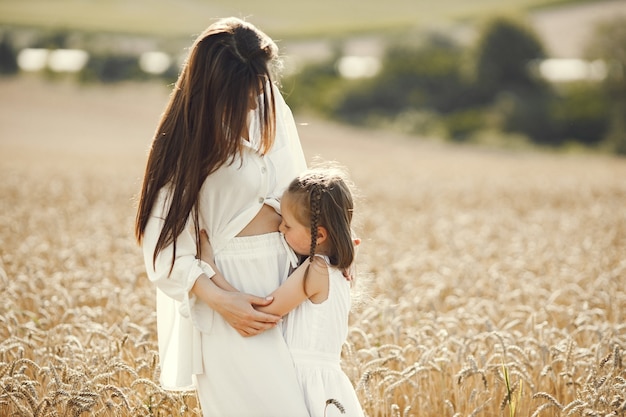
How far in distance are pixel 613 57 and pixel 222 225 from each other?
4174 centimetres

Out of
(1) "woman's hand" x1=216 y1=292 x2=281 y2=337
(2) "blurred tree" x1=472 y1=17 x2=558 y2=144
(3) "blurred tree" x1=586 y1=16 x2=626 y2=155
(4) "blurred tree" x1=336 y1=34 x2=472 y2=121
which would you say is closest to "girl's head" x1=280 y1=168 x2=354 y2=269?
(1) "woman's hand" x1=216 y1=292 x2=281 y2=337

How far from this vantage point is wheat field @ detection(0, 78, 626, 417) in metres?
4.17

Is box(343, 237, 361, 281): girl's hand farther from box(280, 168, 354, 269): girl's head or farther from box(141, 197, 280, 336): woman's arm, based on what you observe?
box(141, 197, 280, 336): woman's arm

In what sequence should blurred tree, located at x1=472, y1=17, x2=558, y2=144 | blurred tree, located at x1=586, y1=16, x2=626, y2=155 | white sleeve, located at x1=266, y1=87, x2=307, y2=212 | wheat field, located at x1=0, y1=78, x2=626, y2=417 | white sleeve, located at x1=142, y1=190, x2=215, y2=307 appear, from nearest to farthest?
white sleeve, located at x1=142, y1=190, x2=215, y2=307 → white sleeve, located at x1=266, y1=87, x2=307, y2=212 → wheat field, located at x1=0, y1=78, x2=626, y2=417 → blurred tree, located at x1=586, y1=16, x2=626, y2=155 → blurred tree, located at x1=472, y1=17, x2=558, y2=144

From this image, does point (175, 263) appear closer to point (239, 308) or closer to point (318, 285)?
point (239, 308)

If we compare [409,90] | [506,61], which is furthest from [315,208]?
[409,90]

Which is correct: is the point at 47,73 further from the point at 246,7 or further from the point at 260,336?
the point at 260,336

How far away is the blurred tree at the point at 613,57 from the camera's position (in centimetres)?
4059

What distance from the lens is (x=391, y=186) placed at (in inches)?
650

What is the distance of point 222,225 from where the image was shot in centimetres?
363

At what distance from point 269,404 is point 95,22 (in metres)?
75.3

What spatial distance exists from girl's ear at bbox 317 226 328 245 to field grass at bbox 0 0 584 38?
66403 mm

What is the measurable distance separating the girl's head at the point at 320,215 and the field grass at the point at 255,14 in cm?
6631

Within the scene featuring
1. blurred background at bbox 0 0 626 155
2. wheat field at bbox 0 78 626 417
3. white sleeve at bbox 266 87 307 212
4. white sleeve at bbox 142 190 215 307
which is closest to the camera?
white sleeve at bbox 142 190 215 307
